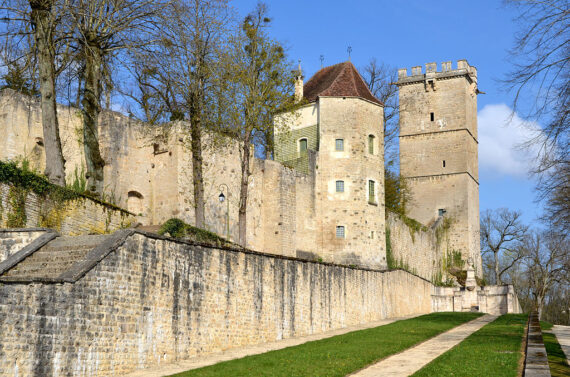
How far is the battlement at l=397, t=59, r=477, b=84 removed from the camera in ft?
166

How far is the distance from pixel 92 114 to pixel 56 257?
887 cm

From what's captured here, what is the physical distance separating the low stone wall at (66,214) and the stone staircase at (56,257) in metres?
2.21

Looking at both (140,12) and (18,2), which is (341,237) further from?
(18,2)

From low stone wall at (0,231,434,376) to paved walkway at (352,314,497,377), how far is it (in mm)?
4092

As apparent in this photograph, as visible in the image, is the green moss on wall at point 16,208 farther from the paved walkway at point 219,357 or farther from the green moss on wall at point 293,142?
the green moss on wall at point 293,142

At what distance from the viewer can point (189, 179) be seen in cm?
2736

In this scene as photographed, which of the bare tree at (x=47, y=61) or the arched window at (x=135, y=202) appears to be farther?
the arched window at (x=135, y=202)

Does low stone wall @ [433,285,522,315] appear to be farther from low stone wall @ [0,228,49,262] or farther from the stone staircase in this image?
low stone wall @ [0,228,49,262]

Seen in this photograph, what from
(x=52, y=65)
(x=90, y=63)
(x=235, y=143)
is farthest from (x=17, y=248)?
(x=235, y=143)

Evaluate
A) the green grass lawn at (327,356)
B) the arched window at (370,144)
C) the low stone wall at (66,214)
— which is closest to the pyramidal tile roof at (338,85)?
the arched window at (370,144)

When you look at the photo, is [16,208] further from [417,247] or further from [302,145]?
[417,247]

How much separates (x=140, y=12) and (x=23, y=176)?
6647 millimetres

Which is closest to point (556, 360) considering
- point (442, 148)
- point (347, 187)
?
point (347, 187)

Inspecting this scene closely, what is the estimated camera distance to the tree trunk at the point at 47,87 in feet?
61.1
